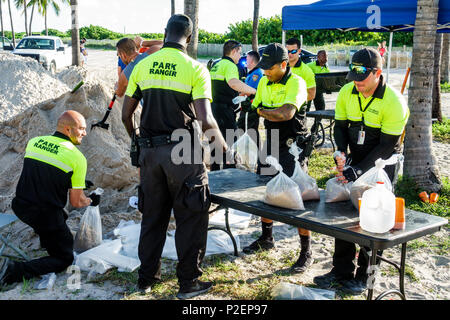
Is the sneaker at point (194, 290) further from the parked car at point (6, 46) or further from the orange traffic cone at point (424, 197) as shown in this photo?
the parked car at point (6, 46)

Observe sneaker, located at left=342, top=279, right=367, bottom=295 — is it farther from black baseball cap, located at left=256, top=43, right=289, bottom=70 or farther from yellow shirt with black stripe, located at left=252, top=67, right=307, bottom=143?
black baseball cap, located at left=256, top=43, right=289, bottom=70

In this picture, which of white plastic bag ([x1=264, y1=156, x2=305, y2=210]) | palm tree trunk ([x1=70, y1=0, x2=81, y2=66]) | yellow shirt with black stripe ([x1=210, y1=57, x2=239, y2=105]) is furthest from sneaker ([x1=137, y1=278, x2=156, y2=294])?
palm tree trunk ([x1=70, y1=0, x2=81, y2=66])

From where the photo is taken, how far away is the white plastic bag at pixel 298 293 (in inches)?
127

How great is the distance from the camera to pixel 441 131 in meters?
9.96

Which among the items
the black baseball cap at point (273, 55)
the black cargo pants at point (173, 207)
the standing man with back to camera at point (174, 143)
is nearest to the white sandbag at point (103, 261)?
the black cargo pants at point (173, 207)

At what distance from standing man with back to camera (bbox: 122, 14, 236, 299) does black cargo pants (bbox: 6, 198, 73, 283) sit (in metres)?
0.79

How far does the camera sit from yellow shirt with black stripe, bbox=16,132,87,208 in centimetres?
364

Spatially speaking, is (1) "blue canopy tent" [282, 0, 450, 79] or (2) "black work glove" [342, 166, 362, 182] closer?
(2) "black work glove" [342, 166, 362, 182]

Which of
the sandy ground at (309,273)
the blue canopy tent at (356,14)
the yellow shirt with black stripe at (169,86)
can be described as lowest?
the sandy ground at (309,273)

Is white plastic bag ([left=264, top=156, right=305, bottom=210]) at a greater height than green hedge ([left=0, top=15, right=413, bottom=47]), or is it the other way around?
green hedge ([left=0, top=15, right=413, bottom=47])

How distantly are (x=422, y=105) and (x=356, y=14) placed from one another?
7.83 ft

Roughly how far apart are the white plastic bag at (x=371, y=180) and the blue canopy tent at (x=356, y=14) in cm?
410
